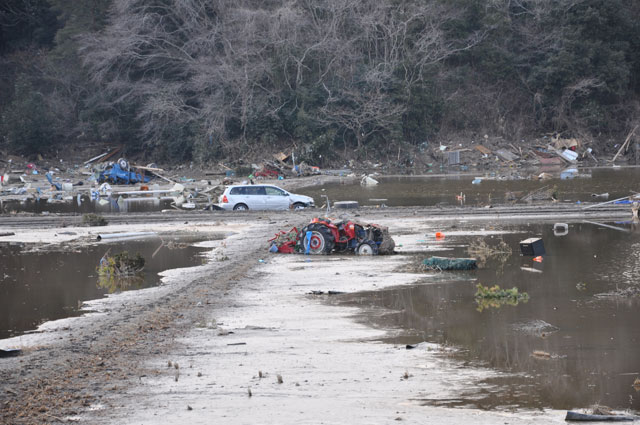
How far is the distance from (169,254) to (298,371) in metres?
13.7

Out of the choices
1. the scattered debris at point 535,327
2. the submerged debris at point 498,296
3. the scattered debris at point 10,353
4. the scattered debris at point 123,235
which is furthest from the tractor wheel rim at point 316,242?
the scattered debris at point 10,353

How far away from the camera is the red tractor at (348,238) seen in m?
21.2

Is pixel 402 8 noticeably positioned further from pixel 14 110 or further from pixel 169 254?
pixel 169 254

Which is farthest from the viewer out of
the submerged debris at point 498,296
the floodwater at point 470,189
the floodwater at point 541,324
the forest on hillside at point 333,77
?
the forest on hillside at point 333,77

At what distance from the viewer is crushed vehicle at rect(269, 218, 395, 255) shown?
21172 millimetres

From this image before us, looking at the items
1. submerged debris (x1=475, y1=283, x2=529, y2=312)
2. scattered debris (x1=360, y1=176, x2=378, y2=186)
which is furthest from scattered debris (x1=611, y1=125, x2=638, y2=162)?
submerged debris (x1=475, y1=283, x2=529, y2=312)

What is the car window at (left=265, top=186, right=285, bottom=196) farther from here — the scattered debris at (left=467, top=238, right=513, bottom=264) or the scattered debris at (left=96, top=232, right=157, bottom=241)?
A: the scattered debris at (left=467, top=238, right=513, bottom=264)

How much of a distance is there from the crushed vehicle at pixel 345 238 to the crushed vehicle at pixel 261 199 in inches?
524

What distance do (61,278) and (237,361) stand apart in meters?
9.92

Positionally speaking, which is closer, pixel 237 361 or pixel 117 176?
pixel 237 361

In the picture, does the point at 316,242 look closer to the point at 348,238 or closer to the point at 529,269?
the point at 348,238

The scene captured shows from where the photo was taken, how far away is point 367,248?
69.6 ft

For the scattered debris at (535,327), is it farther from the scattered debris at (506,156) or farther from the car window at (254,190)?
the scattered debris at (506,156)

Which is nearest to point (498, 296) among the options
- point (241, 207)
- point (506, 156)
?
point (241, 207)
